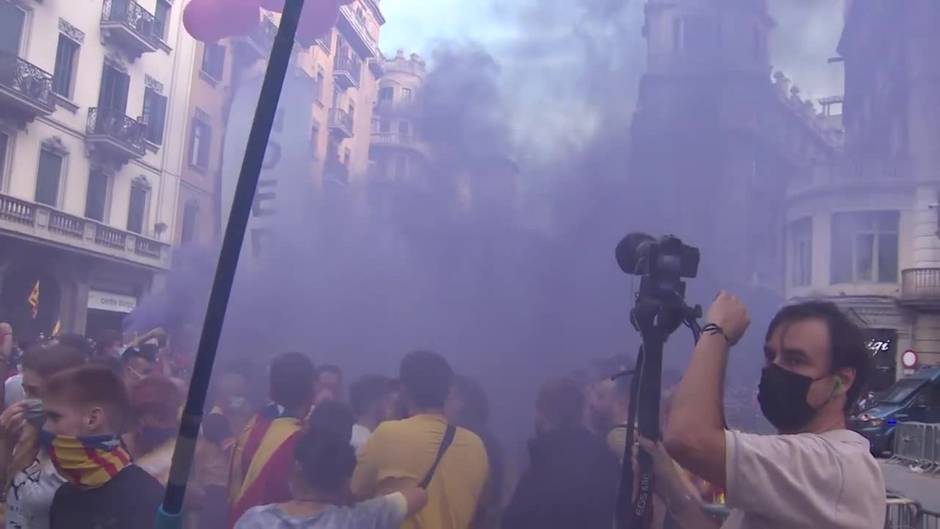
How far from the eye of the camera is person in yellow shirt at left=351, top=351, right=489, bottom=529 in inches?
133

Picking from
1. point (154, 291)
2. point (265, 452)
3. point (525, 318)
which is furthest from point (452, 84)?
point (265, 452)

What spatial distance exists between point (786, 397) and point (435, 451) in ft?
5.89

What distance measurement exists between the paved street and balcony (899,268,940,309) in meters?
1.74

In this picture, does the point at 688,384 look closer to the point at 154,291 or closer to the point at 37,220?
the point at 154,291

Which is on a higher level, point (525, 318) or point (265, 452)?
point (525, 318)

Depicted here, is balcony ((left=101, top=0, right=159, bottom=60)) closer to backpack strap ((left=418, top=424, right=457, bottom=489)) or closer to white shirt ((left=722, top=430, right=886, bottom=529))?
backpack strap ((left=418, top=424, right=457, bottom=489))

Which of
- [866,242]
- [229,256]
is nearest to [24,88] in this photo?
[866,242]

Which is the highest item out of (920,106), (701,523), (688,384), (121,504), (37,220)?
(920,106)

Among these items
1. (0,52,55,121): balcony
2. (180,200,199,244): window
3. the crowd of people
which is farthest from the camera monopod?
(0,52,55,121): balcony

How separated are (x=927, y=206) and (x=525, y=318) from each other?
3.94m

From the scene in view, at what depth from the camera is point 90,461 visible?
284 centimetres

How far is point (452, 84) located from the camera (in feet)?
30.8

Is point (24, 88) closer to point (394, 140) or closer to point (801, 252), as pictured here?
point (394, 140)

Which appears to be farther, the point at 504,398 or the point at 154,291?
the point at 154,291
